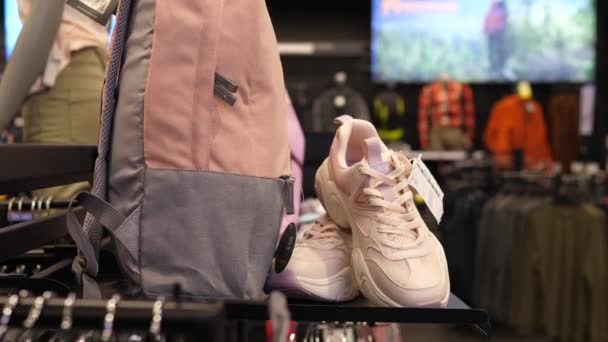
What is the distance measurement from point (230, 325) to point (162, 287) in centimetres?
14

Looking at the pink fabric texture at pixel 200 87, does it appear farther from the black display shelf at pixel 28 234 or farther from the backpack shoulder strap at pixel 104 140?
the black display shelf at pixel 28 234

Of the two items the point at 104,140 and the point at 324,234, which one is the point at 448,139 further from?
the point at 104,140

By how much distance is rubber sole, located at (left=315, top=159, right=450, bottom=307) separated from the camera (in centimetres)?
65

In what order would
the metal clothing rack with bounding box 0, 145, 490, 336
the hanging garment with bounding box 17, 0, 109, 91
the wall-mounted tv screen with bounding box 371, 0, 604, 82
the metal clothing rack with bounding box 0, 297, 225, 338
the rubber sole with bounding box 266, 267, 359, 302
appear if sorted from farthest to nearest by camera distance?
the wall-mounted tv screen with bounding box 371, 0, 604, 82 < the hanging garment with bounding box 17, 0, 109, 91 < the rubber sole with bounding box 266, 267, 359, 302 < the metal clothing rack with bounding box 0, 145, 490, 336 < the metal clothing rack with bounding box 0, 297, 225, 338

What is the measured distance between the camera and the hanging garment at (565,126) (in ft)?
13.2

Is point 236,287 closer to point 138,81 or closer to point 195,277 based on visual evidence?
point 195,277

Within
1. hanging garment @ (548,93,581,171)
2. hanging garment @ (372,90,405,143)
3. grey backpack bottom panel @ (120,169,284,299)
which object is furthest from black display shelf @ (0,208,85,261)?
hanging garment @ (548,93,581,171)

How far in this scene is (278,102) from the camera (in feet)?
2.18

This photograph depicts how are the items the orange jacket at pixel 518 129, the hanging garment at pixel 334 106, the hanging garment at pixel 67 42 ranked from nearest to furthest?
1. the hanging garment at pixel 67 42
2. the hanging garment at pixel 334 106
3. the orange jacket at pixel 518 129

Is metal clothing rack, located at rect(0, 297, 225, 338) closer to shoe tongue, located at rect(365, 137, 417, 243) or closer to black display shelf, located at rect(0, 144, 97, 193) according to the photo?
black display shelf, located at rect(0, 144, 97, 193)

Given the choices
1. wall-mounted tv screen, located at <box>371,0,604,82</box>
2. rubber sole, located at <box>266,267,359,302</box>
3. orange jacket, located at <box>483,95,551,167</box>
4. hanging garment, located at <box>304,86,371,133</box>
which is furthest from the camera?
orange jacket, located at <box>483,95,551,167</box>

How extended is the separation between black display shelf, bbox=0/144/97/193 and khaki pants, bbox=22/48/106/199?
0.38 m

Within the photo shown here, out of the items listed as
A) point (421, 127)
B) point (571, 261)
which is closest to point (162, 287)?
point (571, 261)

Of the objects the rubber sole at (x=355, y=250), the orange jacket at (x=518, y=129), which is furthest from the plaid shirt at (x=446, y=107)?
the rubber sole at (x=355, y=250)
